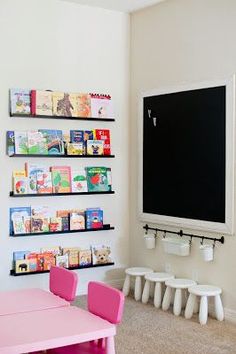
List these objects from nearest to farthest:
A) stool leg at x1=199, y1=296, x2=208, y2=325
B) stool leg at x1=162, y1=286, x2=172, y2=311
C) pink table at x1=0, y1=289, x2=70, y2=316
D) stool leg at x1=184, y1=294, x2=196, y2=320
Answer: pink table at x1=0, y1=289, x2=70, y2=316, stool leg at x1=199, y1=296, x2=208, y2=325, stool leg at x1=184, y1=294, x2=196, y2=320, stool leg at x1=162, y1=286, x2=172, y2=311

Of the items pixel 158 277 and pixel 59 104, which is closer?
pixel 158 277

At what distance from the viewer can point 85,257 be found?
485 centimetres

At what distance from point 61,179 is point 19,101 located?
80 cm

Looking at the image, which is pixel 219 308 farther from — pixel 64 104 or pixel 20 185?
pixel 64 104

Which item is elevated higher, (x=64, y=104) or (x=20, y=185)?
(x=64, y=104)

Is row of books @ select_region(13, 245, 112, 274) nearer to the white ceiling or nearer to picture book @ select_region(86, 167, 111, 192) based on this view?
picture book @ select_region(86, 167, 111, 192)

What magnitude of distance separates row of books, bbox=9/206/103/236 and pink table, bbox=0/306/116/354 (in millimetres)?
2131

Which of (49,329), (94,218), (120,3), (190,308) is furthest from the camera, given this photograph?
(94,218)

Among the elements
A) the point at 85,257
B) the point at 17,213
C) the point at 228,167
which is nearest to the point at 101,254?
the point at 85,257

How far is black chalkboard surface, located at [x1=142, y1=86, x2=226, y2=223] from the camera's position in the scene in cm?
415

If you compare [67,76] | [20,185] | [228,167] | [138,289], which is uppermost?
[67,76]

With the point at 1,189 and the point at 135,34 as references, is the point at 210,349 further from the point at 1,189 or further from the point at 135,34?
the point at 135,34

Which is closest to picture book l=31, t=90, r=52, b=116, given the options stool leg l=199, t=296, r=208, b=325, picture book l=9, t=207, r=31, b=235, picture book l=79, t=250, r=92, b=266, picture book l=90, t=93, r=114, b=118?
picture book l=90, t=93, r=114, b=118

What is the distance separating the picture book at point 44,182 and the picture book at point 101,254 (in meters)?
0.76
